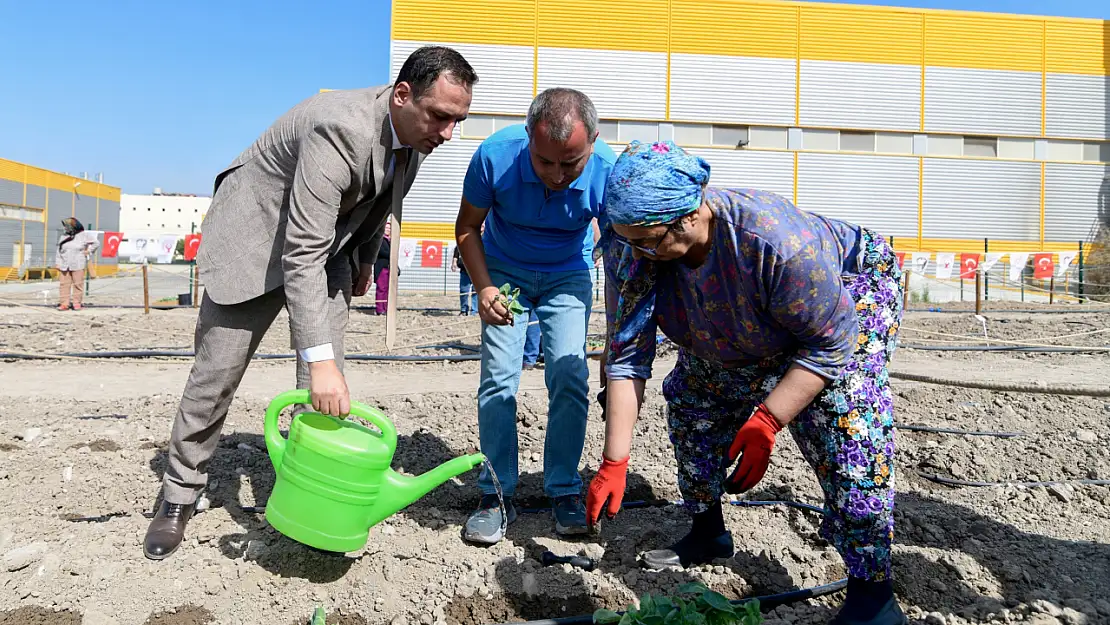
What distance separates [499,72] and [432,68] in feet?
59.0

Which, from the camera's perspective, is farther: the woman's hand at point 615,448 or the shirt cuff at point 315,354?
the shirt cuff at point 315,354

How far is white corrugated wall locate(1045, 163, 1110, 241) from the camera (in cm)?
2062

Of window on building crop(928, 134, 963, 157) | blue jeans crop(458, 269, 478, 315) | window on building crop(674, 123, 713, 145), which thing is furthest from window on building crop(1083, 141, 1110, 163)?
blue jeans crop(458, 269, 478, 315)

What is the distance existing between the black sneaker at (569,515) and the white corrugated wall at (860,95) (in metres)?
19.2

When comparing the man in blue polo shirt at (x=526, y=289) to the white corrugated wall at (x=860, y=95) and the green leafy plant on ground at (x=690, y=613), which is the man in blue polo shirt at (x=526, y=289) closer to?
the green leafy plant on ground at (x=690, y=613)

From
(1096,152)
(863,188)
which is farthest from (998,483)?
(1096,152)

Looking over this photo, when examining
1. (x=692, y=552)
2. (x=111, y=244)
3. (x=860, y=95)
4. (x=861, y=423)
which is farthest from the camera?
(x=860, y=95)

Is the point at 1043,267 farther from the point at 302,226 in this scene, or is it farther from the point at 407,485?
the point at 302,226

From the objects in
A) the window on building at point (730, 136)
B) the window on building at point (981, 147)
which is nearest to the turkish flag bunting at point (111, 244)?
the window on building at point (730, 136)

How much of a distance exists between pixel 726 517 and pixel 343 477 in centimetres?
150

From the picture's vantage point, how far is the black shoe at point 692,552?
2.57 meters

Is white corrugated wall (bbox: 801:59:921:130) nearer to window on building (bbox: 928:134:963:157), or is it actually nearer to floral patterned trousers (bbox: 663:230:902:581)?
window on building (bbox: 928:134:963:157)

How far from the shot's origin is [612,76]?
778 inches

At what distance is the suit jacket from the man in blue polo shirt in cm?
31
